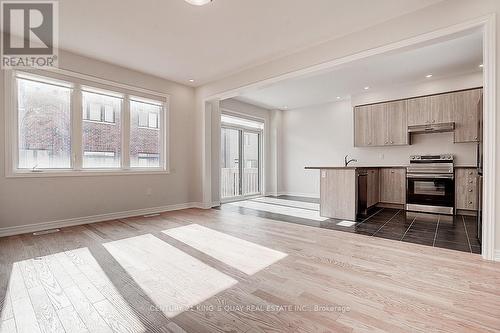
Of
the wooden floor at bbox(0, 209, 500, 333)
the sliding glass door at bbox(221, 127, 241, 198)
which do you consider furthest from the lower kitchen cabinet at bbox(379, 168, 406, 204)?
the sliding glass door at bbox(221, 127, 241, 198)

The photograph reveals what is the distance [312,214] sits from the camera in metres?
4.73

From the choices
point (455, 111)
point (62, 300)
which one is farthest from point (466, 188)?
point (62, 300)

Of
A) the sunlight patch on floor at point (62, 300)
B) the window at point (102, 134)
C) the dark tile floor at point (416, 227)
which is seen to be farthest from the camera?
the window at point (102, 134)

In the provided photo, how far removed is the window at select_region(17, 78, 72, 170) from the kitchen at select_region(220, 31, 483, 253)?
4.01 metres

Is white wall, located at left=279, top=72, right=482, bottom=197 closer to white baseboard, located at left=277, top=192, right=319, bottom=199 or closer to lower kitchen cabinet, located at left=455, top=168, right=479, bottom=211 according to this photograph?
white baseboard, located at left=277, top=192, right=319, bottom=199

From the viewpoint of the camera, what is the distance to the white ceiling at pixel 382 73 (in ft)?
12.2

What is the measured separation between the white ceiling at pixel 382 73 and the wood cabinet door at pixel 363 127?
1.56 feet

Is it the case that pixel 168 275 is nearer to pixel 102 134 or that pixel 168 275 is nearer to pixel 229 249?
pixel 229 249

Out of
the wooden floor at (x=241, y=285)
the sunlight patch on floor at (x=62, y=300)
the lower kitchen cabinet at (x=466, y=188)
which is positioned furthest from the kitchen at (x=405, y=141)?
the sunlight patch on floor at (x=62, y=300)

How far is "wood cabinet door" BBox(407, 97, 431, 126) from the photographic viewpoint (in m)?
5.12

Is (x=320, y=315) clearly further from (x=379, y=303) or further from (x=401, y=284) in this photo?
(x=401, y=284)

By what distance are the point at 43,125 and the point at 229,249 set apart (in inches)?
140

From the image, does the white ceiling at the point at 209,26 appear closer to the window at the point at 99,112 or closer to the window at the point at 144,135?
the window at the point at 99,112

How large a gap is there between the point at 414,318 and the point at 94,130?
4.99m
